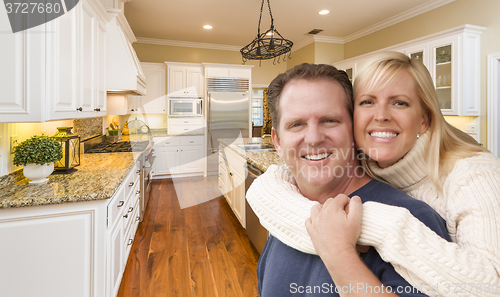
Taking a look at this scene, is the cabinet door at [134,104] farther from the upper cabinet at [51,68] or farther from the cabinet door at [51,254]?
the cabinet door at [51,254]

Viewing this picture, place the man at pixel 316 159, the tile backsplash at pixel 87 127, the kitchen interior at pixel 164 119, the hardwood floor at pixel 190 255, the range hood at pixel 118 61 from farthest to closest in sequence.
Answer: the tile backsplash at pixel 87 127, the range hood at pixel 118 61, the hardwood floor at pixel 190 255, the kitchen interior at pixel 164 119, the man at pixel 316 159

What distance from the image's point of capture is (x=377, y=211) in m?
0.57

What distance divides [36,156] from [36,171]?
5.0 inches

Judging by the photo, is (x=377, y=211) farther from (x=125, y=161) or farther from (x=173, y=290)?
(x=125, y=161)

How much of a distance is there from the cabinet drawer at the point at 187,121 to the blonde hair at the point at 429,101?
5474 millimetres

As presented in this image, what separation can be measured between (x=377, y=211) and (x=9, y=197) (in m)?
1.92

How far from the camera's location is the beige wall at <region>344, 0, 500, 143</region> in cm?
340

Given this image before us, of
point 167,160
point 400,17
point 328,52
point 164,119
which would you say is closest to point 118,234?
point 167,160

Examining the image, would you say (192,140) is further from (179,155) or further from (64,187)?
(64,187)

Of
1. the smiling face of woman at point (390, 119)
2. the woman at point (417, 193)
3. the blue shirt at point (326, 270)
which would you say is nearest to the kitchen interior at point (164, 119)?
the blue shirt at point (326, 270)

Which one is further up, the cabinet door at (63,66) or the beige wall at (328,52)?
the beige wall at (328,52)

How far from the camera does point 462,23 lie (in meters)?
3.70

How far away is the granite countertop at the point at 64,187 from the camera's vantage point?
1521 millimetres

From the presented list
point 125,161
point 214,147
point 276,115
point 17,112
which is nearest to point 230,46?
point 214,147
